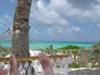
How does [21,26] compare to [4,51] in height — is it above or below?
above

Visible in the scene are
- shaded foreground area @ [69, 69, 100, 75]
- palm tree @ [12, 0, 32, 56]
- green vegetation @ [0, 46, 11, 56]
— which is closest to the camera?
palm tree @ [12, 0, 32, 56]

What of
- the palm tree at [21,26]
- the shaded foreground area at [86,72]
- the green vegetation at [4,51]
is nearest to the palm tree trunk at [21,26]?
the palm tree at [21,26]

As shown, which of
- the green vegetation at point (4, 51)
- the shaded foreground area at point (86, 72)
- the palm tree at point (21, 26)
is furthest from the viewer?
the shaded foreground area at point (86, 72)

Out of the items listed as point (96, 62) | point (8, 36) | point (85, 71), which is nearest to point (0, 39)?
point (8, 36)

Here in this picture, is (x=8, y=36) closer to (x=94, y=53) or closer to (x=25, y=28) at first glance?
(x=25, y=28)

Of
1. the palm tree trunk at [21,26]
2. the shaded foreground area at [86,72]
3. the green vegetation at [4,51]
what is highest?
the palm tree trunk at [21,26]

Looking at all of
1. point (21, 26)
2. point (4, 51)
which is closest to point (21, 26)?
point (21, 26)

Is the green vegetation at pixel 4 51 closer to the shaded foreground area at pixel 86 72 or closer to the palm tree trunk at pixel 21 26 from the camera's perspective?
the palm tree trunk at pixel 21 26

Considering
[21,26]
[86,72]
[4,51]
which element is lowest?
[86,72]

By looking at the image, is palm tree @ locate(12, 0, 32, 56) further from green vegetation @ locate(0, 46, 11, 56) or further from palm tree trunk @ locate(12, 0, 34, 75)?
Answer: green vegetation @ locate(0, 46, 11, 56)

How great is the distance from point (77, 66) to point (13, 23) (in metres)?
5.13

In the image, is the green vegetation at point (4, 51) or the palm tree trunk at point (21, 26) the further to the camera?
the green vegetation at point (4, 51)

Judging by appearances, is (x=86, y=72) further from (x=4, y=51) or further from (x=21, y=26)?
(x=21, y=26)

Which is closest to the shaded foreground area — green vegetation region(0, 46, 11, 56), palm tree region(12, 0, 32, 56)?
green vegetation region(0, 46, 11, 56)
